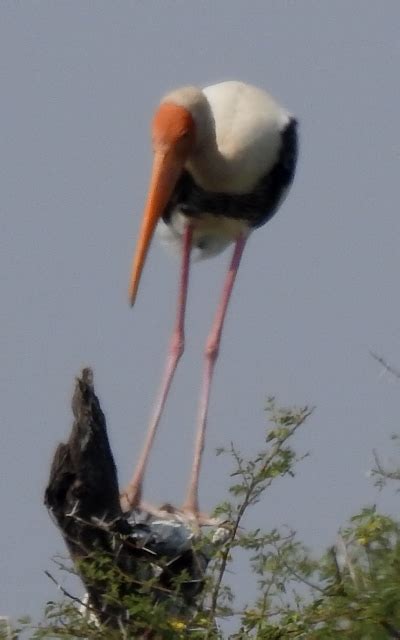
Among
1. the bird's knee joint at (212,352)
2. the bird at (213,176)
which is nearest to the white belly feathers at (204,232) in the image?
the bird at (213,176)

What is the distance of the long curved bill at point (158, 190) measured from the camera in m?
8.84

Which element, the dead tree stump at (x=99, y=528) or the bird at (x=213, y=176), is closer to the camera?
the dead tree stump at (x=99, y=528)

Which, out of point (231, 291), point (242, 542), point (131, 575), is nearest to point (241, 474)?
point (242, 542)

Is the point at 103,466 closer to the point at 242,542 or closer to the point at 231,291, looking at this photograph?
the point at 242,542

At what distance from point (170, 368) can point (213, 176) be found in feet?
3.01

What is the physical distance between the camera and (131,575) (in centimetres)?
669

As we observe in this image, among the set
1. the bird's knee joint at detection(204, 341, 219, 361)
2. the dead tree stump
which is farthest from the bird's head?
the dead tree stump

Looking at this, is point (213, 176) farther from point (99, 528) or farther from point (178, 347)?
point (99, 528)

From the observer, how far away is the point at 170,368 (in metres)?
9.19

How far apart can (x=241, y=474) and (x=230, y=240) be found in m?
3.48

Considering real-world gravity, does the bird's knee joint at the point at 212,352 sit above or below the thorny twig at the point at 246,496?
above

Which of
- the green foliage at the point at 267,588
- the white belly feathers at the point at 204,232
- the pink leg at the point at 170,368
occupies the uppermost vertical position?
the white belly feathers at the point at 204,232

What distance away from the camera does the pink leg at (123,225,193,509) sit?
8.16 metres

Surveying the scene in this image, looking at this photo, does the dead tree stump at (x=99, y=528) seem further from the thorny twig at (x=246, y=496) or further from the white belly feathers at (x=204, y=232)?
the white belly feathers at (x=204, y=232)
